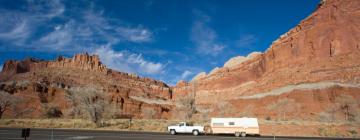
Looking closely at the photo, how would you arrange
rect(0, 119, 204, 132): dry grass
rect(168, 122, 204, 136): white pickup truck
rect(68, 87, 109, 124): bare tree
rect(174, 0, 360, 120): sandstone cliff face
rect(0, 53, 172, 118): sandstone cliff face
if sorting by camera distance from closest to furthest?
rect(168, 122, 204, 136): white pickup truck → rect(0, 119, 204, 132): dry grass → rect(68, 87, 109, 124): bare tree → rect(0, 53, 172, 118): sandstone cliff face → rect(174, 0, 360, 120): sandstone cliff face

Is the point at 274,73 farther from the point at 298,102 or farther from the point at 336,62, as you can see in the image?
the point at 298,102

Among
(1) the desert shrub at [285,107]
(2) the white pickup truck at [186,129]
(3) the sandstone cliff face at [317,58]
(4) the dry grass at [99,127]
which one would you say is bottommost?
(4) the dry grass at [99,127]

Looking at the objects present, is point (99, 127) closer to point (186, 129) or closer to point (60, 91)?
A: point (186, 129)

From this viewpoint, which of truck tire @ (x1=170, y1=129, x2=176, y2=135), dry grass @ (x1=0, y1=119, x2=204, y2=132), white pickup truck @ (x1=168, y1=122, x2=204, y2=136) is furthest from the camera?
dry grass @ (x1=0, y1=119, x2=204, y2=132)

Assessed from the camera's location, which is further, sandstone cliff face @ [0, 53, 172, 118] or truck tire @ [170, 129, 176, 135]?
sandstone cliff face @ [0, 53, 172, 118]

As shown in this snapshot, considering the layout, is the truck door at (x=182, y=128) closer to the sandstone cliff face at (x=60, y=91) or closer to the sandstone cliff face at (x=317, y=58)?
the sandstone cliff face at (x=60, y=91)

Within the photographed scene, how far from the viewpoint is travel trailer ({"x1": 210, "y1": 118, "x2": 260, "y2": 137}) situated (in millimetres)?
32312

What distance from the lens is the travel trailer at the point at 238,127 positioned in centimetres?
3231

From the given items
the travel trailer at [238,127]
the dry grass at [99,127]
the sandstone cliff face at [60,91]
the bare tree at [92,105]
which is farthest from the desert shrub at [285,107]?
the travel trailer at [238,127]

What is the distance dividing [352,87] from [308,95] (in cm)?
1293

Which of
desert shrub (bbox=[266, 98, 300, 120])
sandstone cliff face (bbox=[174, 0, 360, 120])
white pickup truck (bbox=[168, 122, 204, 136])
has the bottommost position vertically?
white pickup truck (bbox=[168, 122, 204, 136])

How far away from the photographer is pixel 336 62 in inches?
4400

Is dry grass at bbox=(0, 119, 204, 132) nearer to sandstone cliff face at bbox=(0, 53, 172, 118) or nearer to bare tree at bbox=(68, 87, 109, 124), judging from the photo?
bare tree at bbox=(68, 87, 109, 124)

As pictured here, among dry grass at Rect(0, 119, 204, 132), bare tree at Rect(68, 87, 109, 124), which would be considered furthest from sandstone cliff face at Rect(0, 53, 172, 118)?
dry grass at Rect(0, 119, 204, 132)
